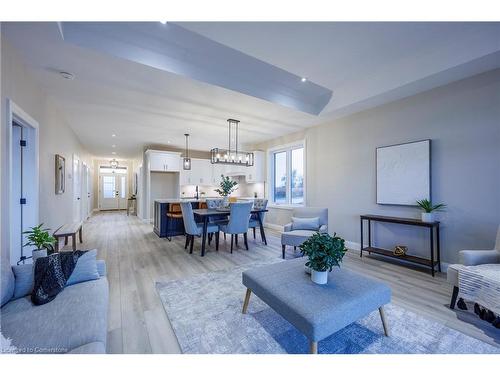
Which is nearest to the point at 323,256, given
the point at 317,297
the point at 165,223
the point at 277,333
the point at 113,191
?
the point at 317,297

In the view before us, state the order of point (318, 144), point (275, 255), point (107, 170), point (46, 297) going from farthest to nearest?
1. point (107, 170)
2. point (318, 144)
3. point (275, 255)
4. point (46, 297)

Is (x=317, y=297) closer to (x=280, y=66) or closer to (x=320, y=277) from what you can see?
(x=320, y=277)

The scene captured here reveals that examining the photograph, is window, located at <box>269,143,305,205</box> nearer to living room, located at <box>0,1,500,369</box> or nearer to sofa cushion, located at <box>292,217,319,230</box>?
living room, located at <box>0,1,500,369</box>

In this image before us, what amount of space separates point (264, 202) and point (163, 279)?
2.77 m

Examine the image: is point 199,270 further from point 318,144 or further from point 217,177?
point 217,177

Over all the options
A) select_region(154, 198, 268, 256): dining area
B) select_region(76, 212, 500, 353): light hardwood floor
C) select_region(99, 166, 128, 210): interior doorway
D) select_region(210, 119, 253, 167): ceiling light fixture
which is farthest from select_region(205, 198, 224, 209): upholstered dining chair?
select_region(99, 166, 128, 210): interior doorway

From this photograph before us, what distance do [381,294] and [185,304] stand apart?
1.82 metres

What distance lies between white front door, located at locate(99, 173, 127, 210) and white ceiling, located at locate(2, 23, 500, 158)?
8093mm

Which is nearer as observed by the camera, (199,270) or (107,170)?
(199,270)

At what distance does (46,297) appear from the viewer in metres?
1.48

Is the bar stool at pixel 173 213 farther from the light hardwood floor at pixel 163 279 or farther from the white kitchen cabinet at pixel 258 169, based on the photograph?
the white kitchen cabinet at pixel 258 169
